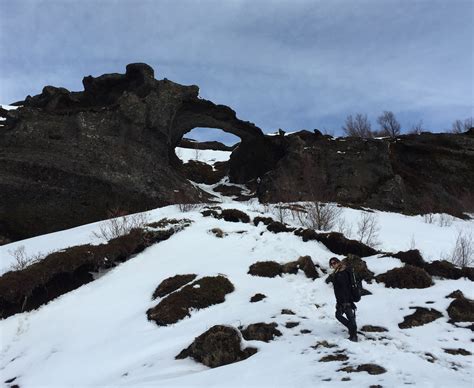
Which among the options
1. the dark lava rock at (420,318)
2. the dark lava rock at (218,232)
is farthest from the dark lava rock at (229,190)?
the dark lava rock at (420,318)

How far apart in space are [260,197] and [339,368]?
117 ft

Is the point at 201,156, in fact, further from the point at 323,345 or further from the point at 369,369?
the point at 369,369

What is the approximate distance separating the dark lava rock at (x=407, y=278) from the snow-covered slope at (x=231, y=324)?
0.39m

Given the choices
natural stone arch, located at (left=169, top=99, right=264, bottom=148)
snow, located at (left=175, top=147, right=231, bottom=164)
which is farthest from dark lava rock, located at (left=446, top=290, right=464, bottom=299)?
snow, located at (left=175, top=147, right=231, bottom=164)

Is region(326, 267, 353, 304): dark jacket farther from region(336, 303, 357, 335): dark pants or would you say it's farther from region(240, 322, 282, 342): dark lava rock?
region(240, 322, 282, 342): dark lava rock

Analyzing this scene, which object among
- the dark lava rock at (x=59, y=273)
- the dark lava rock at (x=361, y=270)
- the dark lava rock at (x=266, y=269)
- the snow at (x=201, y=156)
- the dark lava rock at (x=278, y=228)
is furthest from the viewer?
the snow at (x=201, y=156)

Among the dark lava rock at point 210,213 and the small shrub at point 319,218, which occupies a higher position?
the dark lava rock at point 210,213

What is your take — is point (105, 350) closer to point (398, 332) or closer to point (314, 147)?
point (398, 332)

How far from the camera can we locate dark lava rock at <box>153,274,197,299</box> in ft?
49.6

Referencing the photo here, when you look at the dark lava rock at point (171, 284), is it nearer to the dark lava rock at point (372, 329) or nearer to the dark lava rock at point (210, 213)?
the dark lava rock at point (372, 329)

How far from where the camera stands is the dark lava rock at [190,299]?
13188 mm

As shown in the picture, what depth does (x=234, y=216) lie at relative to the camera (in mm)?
24531

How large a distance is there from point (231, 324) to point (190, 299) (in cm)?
300

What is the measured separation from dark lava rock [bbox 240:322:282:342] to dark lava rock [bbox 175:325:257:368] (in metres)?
0.80
